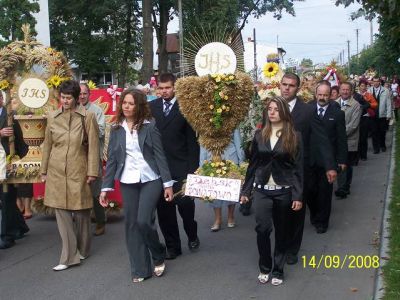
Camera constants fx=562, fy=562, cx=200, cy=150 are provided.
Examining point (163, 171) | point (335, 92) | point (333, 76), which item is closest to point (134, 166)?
point (163, 171)

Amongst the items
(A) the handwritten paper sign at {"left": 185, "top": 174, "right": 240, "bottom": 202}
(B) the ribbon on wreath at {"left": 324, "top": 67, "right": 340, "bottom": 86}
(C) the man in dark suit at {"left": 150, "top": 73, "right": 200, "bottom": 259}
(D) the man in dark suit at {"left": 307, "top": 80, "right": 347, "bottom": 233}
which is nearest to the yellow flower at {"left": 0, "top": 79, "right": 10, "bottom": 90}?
(C) the man in dark suit at {"left": 150, "top": 73, "right": 200, "bottom": 259}

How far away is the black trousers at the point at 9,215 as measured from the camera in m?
6.88

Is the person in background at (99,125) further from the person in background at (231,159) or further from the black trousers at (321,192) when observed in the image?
the black trousers at (321,192)

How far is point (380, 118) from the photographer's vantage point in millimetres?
14195

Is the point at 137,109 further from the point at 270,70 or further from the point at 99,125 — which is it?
the point at 270,70

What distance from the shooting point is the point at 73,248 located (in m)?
5.96

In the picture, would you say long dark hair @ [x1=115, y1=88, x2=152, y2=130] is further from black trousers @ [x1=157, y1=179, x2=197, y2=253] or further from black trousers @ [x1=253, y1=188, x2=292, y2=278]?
black trousers @ [x1=253, y1=188, x2=292, y2=278]

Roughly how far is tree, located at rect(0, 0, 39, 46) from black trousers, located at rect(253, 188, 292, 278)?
17.6 m

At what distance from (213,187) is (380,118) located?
982 cm

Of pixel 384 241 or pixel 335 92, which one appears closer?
pixel 384 241

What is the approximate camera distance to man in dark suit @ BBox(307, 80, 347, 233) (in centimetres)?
706

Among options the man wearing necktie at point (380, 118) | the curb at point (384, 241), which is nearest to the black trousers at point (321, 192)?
the curb at point (384, 241)

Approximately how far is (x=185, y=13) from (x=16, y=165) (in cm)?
2741

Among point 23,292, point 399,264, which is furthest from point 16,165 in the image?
point 399,264
